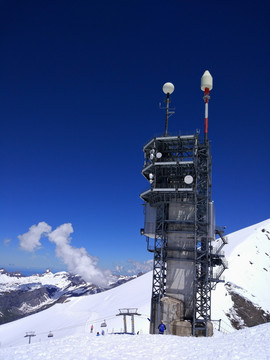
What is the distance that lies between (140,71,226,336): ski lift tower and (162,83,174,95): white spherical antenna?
5.68 metres

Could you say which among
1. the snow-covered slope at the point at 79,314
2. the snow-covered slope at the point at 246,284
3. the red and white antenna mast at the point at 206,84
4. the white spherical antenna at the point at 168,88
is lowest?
→ the snow-covered slope at the point at 79,314

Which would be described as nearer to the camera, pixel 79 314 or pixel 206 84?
pixel 206 84

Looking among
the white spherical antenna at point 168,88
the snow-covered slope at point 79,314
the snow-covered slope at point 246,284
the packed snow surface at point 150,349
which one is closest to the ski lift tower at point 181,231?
the white spherical antenna at point 168,88

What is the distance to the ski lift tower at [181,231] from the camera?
3288 cm

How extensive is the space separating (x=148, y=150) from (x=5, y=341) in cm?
6004

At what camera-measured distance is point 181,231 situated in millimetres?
35000

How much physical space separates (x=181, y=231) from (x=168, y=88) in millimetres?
20844

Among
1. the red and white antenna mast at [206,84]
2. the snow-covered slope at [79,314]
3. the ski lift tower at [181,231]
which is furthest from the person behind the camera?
the snow-covered slope at [79,314]

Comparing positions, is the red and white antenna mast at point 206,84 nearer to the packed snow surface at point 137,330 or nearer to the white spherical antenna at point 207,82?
the white spherical antenna at point 207,82

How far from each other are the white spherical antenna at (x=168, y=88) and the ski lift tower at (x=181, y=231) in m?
5.68

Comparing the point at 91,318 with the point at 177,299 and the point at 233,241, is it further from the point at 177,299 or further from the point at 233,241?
the point at 233,241

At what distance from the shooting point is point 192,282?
1325 inches

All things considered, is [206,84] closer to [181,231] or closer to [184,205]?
[184,205]

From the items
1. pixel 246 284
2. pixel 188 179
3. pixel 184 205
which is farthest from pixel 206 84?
pixel 246 284
